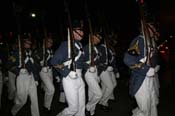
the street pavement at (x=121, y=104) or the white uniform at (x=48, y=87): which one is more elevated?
the white uniform at (x=48, y=87)

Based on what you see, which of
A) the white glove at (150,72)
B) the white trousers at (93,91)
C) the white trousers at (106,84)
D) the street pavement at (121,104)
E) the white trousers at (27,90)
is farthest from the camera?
the white trousers at (106,84)

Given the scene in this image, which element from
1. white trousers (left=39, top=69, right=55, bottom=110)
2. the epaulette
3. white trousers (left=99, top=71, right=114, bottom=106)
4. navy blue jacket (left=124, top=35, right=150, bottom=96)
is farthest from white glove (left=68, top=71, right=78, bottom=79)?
white trousers (left=99, top=71, right=114, bottom=106)

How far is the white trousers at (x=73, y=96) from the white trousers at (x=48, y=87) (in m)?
2.10

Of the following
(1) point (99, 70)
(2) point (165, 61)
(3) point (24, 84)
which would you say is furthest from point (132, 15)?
(3) point (24, 84)

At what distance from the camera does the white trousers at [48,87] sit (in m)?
9.36

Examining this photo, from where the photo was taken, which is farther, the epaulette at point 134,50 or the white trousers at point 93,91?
the white trousers at point 93,91

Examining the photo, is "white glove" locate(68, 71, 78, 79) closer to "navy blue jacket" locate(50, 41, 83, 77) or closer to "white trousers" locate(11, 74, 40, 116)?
"navy blue jacket" locate(50, 41, 83, 77)

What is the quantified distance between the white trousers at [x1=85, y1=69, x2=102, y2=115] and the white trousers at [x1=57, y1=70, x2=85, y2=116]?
4.49ft

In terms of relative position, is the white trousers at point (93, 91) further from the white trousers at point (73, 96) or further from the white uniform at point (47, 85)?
the white trousers at point (73, 96)

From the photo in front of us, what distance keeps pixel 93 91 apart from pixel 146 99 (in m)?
1.92

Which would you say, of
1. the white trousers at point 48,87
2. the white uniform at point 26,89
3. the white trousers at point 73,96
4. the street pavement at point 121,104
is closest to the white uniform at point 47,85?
the white trousers at point 48,87

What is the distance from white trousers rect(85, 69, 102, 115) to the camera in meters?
8.73

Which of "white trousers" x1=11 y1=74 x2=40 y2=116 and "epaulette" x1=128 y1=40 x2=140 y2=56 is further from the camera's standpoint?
"white trousers" x1=11 y1=74 x2=40 y2=116

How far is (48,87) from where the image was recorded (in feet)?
31.1
